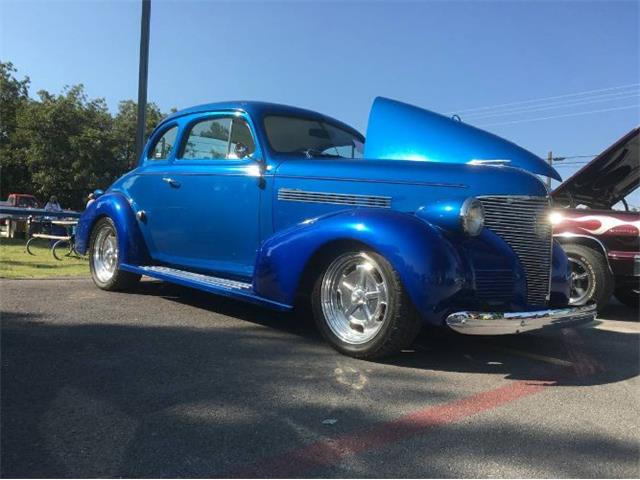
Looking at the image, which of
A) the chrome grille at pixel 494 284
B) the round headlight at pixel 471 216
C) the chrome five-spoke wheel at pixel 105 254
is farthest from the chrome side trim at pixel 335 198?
the chrome five-spoke wheel at pixel 105 254

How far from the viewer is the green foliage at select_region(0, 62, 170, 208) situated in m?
37.3

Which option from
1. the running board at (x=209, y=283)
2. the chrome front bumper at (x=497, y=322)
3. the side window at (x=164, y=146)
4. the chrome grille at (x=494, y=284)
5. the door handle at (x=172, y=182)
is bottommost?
the running board at (x=209, y=283)

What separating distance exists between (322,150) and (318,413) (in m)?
2.88

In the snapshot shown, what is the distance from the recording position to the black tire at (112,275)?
245 inches

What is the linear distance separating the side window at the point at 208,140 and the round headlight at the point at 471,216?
8.00 feet

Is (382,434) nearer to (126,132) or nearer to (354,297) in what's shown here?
(354,297)

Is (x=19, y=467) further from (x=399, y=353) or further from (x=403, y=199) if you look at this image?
(x=403, y=199)

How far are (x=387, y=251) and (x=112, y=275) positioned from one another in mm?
3775

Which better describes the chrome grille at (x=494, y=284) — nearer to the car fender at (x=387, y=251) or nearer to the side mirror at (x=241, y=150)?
the car fender at (x=387, y=251)

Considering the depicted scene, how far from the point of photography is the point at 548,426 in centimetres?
292

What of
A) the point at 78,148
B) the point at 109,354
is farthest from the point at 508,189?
the point at 78,148

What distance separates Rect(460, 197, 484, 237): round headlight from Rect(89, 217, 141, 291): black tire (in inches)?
151

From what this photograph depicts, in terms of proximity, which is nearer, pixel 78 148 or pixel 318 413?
pixel 318 413

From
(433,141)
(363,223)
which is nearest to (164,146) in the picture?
(433,141)
